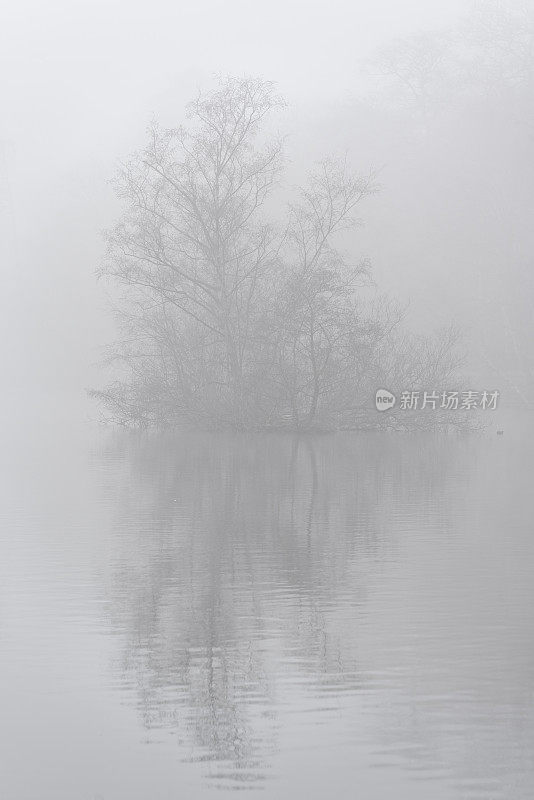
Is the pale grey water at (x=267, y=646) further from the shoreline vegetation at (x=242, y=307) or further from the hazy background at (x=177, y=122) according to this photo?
the hazy background at (x=177, y=122)

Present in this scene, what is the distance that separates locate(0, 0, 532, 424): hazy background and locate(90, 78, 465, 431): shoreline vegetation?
13090 millimetres

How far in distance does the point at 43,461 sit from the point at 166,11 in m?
104

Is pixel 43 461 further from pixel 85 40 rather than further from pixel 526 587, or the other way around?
pixel 85 40

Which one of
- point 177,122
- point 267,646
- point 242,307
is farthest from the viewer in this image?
point 177,122

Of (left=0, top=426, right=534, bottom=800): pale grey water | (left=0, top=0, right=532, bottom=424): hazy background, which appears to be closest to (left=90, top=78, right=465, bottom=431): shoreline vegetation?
(left=0, top=0, right=532, bottom=424): hazy background

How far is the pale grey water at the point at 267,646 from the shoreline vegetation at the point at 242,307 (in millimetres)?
16074

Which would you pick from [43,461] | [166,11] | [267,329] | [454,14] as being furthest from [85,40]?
[43,461]

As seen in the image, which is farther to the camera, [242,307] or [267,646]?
[242,307]

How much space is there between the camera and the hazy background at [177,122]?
65.0 m

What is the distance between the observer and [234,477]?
2430 cm

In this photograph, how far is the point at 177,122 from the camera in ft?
291

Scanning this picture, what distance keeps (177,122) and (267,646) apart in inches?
3189

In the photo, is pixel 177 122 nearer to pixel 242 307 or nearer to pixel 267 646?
pixel 242 307

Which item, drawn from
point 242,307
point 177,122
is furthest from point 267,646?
point 177,122
